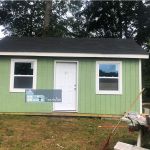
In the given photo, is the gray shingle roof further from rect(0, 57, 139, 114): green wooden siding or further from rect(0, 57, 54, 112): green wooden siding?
rect(0, 57, 54, 112): green wooden siding

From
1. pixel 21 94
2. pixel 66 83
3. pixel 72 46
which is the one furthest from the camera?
pixel 72 46

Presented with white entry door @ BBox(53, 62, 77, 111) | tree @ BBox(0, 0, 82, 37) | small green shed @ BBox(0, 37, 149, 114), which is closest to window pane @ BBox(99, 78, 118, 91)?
small green shed @ BBox(0, 37, 149, 114)

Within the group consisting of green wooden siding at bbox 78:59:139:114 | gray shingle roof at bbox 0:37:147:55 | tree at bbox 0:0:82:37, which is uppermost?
tree at bbox 0:0:82:37

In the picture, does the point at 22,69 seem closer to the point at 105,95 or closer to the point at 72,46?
the point at 72,46

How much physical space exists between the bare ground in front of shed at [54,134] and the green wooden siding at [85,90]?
74cm

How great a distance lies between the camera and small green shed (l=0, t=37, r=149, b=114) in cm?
1230

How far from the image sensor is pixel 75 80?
1260 centimetres

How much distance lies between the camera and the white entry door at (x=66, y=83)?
493 inches

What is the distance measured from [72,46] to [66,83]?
5.41ft

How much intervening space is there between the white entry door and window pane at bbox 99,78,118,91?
1043 mm

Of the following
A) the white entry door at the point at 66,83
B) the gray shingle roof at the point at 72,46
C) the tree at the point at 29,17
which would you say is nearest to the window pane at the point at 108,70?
the gray shingle roof at the point at 72,46

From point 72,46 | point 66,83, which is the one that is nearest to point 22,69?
point 66,83

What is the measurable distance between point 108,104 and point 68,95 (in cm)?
163

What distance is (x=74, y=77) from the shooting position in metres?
12.6
